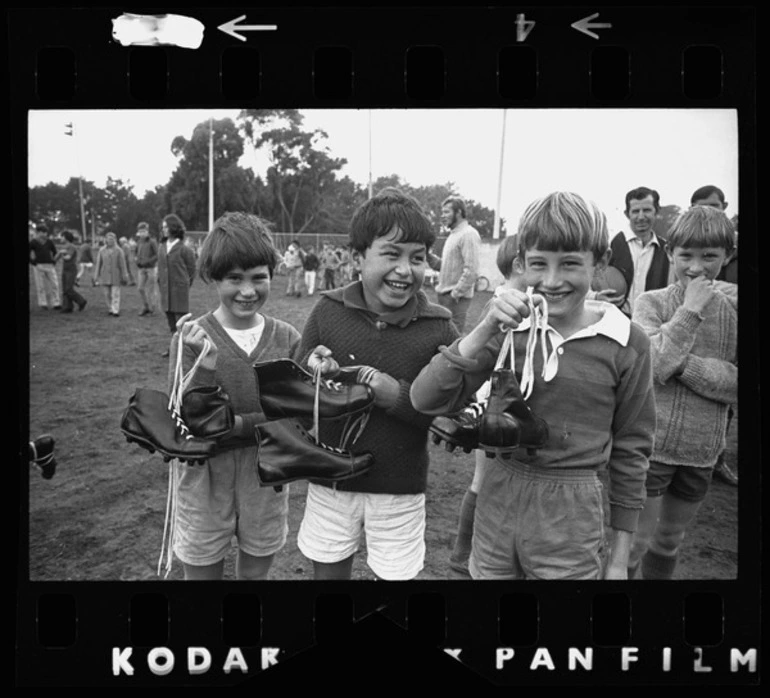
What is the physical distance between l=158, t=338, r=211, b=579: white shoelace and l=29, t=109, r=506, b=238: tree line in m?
0.54

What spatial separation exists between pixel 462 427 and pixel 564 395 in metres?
0.41

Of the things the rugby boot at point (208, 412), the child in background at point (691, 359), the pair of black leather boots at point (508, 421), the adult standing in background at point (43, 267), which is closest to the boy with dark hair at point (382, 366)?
the pair of black leather boots at point (508, 421)

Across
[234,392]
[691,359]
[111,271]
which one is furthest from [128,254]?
[691,359]

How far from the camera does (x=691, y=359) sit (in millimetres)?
3033

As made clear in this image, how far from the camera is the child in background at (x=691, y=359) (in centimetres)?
300

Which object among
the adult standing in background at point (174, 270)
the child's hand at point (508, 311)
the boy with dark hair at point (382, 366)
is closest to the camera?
the child's hand at point (508, 311)

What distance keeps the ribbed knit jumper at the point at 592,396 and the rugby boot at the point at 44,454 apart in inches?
60.7
